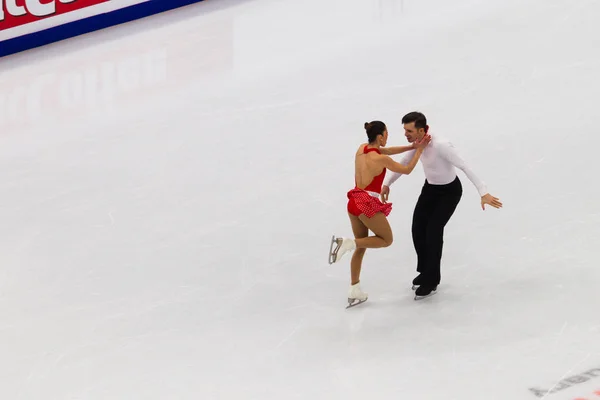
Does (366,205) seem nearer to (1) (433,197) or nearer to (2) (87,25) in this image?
(1) (433,197)

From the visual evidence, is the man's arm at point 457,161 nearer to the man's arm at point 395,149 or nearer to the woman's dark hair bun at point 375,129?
the man's arm at point 395,149

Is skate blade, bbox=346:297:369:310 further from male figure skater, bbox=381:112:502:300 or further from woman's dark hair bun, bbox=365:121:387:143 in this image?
woman's dark hair bun, bbox=365:121:387:143

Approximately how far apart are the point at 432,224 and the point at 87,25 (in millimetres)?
8463

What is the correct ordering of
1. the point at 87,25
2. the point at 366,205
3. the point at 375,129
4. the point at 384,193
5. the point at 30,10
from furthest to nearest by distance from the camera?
the point at 87,25, the point at 30,10, the point at 384,193, the point at 366,205, the point at 375,129

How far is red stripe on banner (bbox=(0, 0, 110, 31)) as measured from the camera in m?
13.0

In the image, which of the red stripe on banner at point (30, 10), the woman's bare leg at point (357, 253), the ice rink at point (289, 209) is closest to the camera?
the ice rink at point (289, 209)

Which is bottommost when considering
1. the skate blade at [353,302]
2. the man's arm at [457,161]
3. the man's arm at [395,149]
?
the skate blade at [353,302]

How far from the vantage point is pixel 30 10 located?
13.2 m

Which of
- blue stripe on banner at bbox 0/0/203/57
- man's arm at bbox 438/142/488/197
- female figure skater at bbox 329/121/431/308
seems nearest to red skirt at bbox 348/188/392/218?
female figure skater at bbox 329/121/431/308

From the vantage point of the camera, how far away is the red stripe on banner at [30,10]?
1301 centimetres

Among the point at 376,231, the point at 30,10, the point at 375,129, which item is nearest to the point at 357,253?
the point at 376,231

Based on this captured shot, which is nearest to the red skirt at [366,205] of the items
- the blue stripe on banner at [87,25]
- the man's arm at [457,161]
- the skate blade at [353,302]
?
the man's arm at [457,161]

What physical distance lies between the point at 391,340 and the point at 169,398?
4.94 ft

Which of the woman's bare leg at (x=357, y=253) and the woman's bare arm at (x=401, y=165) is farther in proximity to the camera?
the woman's bare leg at (x=357, y=253)
